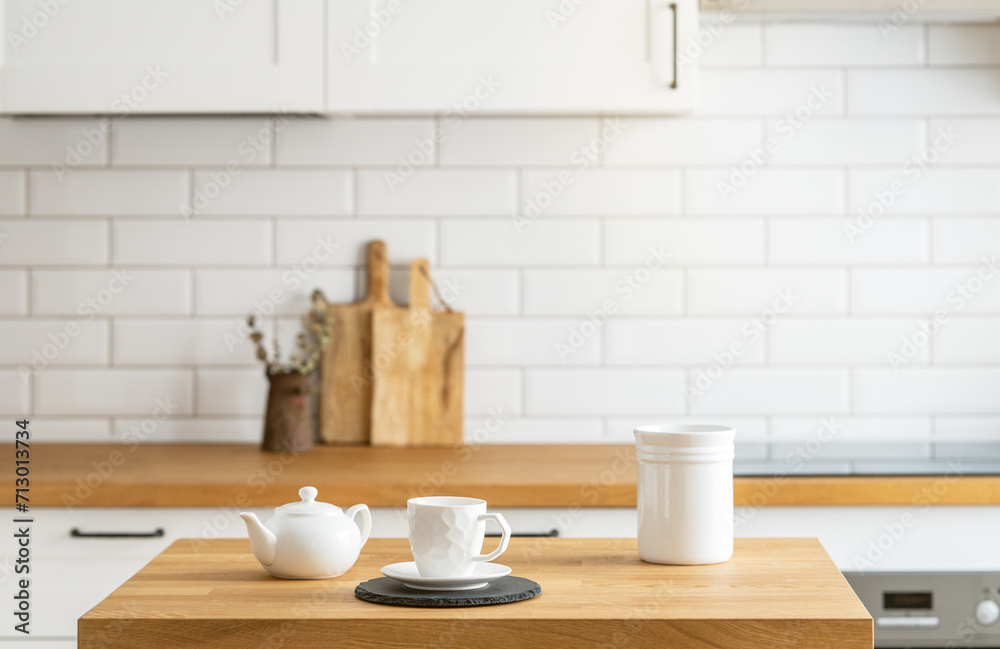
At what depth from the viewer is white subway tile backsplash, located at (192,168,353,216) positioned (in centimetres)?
228

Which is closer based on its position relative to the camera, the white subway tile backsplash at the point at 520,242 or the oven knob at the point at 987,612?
the oven knob at the point at 987,612

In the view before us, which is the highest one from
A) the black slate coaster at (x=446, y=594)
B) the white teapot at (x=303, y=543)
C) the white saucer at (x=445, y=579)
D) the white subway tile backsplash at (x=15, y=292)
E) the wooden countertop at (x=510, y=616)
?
the white subway tile backsplash at (x=15, y=292)

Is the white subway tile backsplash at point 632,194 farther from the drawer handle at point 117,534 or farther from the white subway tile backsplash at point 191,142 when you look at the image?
the drawer handle at point 117,534

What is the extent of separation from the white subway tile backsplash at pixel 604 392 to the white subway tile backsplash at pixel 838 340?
0.26 m

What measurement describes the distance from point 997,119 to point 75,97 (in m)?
2.11

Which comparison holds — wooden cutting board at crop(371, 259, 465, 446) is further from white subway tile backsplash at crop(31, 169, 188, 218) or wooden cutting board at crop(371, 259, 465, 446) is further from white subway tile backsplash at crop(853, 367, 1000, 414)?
white subway tile backsplash at crop(853, 367, 1000, 414)

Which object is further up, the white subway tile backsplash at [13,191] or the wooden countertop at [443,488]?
the white subway tile backsplash at [13,191]

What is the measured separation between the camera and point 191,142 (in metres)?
2.28

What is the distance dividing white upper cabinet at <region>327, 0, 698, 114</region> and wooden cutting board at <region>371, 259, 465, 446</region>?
0.49 m

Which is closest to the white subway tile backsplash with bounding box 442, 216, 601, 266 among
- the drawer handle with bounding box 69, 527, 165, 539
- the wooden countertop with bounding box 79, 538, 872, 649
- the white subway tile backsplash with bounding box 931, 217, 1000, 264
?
the white subway tile backsplash with bounding box 931, 217, 1000, 264

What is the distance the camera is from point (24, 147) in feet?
7.48

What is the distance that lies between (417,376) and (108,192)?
88 centimetres

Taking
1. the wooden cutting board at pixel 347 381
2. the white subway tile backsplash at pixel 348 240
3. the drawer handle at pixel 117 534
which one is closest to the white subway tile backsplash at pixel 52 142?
the white subway tile backsplash at pixel 348 240

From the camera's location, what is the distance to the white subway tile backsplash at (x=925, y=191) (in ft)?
7.48
